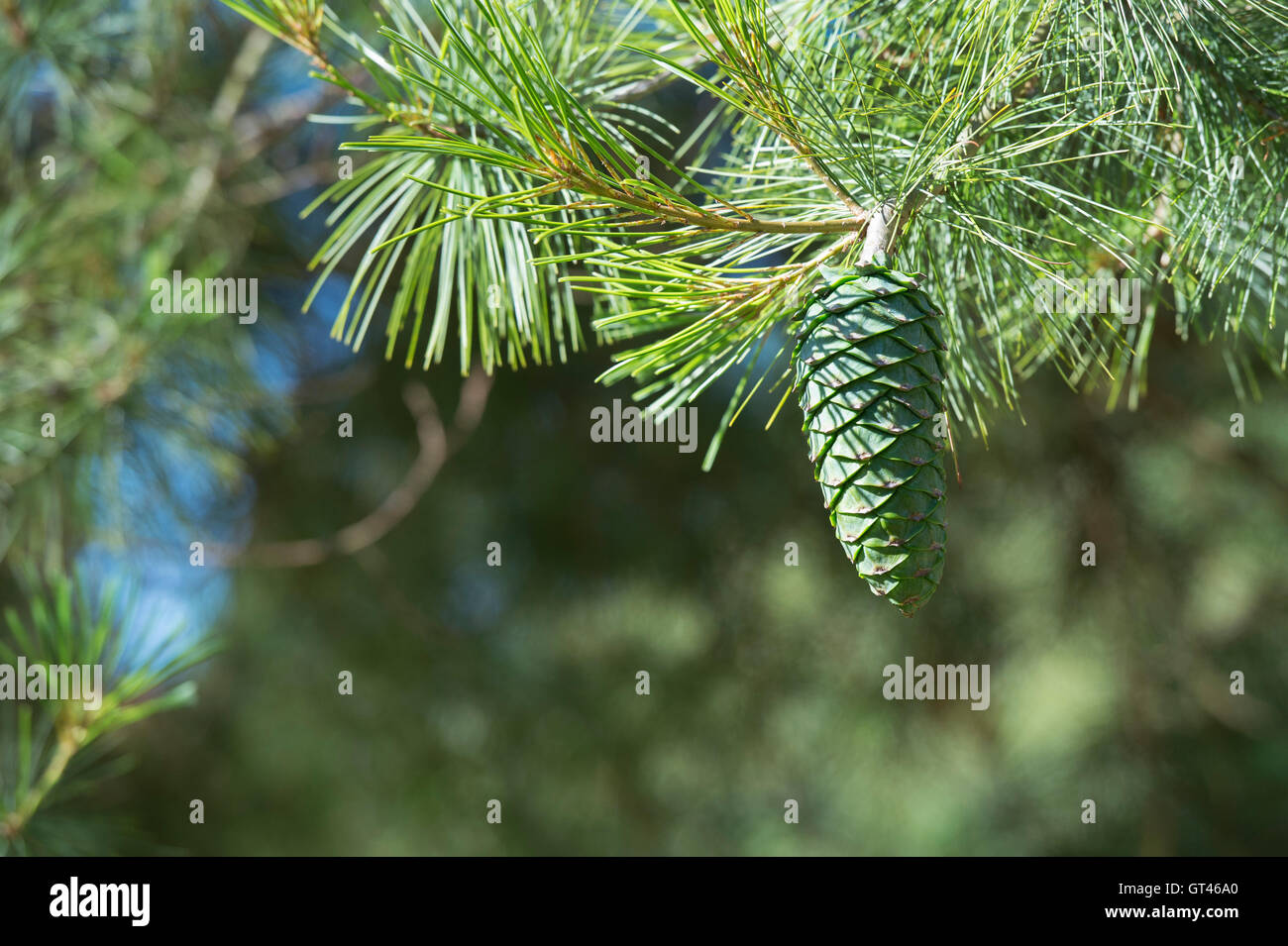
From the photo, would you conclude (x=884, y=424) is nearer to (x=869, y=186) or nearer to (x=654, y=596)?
(x=869, y=186)

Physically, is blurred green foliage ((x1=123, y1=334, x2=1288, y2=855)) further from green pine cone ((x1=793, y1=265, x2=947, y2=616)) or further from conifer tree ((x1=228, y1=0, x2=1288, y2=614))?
green pine cone ((x1=793, y1=265, x2=947, y2=616))

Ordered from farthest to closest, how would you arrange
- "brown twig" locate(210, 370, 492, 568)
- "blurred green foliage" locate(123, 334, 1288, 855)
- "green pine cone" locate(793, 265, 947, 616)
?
"blurred green foliage" locate(123, 334, 1288, 855) → "brown twig" locate(210, 370, 492, 568) → "green pine cone" locate(793, 265, 947, 616)

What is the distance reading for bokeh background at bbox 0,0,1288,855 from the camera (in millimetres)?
1044

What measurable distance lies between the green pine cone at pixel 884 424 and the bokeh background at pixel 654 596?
78 centimetres

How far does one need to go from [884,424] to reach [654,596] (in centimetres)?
97

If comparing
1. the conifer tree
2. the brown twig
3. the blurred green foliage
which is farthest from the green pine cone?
the blurred green foliage

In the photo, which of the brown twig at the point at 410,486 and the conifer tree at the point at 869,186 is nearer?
the conifer tree at the point at 869,186

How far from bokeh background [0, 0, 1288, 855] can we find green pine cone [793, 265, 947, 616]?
0.78 metres

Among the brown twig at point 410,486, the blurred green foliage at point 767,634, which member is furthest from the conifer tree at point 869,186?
the blurred green foliage at point 767,634

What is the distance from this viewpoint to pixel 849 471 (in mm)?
256

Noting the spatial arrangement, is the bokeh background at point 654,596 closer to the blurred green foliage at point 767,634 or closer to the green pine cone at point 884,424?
the blurred green foliage at point 767,634

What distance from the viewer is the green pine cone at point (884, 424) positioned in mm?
251

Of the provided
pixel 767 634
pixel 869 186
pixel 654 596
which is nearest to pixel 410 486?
pixel 654 596
